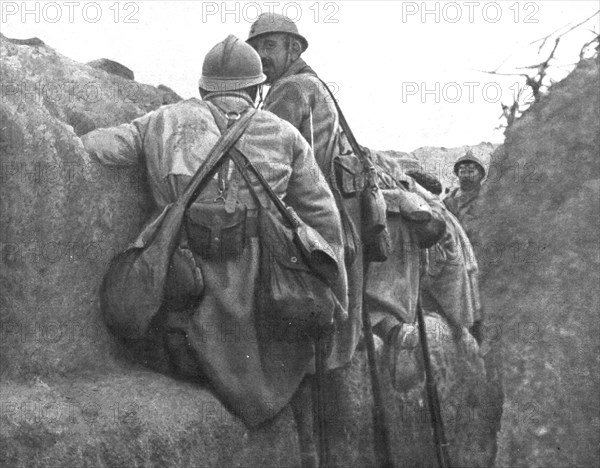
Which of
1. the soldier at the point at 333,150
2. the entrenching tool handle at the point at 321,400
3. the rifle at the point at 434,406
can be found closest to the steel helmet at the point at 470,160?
the soldier at the point at 333,150

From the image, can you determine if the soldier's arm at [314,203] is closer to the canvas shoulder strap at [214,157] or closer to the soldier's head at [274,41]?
the canvas shoulder strap at [214,157]

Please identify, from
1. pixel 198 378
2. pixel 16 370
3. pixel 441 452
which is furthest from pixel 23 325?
pixel 441 452

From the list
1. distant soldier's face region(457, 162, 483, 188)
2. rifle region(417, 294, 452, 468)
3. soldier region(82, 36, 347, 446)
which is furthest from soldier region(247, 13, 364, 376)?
distant soldier's face region(457, 162, 483, 188)

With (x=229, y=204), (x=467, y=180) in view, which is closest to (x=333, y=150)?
(x=229, y=204)

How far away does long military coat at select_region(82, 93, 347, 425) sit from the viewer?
23.9 feet

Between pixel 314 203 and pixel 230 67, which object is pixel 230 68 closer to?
pixel 230 67

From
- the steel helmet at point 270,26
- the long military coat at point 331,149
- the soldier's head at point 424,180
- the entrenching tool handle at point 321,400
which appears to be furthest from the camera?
the soldier's head at point 424,180

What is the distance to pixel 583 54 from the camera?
1004cm

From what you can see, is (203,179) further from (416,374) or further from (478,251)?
(478,251)

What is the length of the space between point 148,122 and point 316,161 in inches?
37.7

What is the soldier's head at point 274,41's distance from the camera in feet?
28.1

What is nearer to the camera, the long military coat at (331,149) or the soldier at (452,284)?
the long military coat at (331,149)

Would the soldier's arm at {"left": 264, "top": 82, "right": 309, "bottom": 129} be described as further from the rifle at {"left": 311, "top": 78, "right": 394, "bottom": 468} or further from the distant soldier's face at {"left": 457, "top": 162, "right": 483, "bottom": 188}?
the distant soldier's face at {"left": 457, "top": 162, "right": 483, "bottom": 188}

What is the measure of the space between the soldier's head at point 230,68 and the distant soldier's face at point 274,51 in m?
0.90
